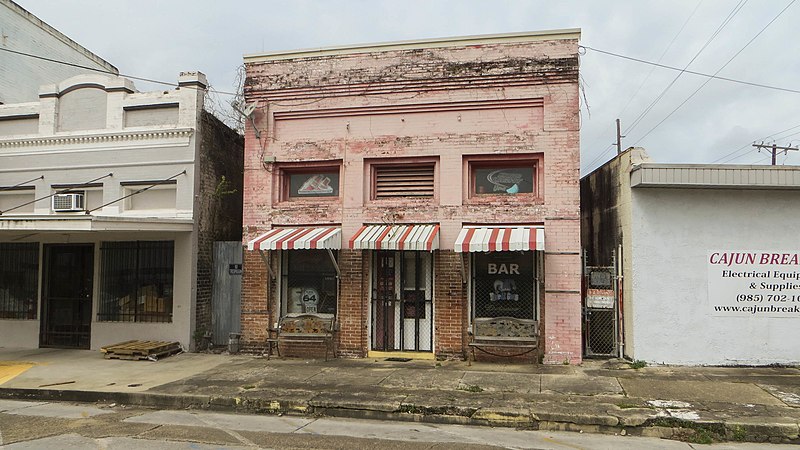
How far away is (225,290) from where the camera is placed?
12.2 metres

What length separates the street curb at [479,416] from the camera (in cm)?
662

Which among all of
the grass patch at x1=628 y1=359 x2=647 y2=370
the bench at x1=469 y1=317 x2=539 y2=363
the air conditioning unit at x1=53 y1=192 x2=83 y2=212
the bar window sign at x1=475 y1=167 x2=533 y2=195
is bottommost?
the grass patch at x1=628 y1=359 x2=647 y2=370

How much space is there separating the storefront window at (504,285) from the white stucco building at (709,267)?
1.84 meters

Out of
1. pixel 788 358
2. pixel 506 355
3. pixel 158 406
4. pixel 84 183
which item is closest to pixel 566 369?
pixel 506 355

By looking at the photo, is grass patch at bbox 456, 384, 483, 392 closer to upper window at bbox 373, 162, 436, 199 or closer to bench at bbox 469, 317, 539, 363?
bench at bbox 469, 317, 539, 363

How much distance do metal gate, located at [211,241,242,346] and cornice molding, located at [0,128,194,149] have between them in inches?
99.7

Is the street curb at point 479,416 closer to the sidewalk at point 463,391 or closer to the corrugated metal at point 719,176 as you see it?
the sidewalk at point 463,391

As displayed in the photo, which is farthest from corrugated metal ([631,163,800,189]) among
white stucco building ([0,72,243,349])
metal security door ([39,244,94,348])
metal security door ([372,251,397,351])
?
metal security door ([39,244,94,348])

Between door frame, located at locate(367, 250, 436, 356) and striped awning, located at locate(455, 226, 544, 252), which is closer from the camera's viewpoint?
striped awning, located at locate(455, 226, 544, 252)

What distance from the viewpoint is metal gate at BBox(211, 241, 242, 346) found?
12.1 metres

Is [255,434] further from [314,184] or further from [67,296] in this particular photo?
[67,296]

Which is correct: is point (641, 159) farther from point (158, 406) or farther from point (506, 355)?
point (158, 406)

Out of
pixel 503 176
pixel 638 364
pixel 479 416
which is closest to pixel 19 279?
pixel 503 176

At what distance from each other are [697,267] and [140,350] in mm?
10638
